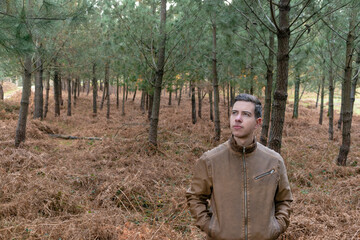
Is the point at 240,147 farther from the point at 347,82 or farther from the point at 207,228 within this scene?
the point at 347,82

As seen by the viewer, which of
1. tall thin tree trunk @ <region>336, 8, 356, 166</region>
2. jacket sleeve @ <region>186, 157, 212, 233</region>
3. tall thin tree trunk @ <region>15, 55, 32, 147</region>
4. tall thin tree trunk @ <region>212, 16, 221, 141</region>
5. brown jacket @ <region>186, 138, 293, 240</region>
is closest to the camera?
brown jacket @ <region>186, 138, 293, 240</region>

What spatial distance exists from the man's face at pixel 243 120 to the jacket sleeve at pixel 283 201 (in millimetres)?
378

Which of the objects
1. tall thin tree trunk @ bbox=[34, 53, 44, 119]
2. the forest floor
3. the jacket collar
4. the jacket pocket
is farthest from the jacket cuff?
tall thin tree trunk @ bbox=[34, 53, 44, 119]

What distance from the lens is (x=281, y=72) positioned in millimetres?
4199

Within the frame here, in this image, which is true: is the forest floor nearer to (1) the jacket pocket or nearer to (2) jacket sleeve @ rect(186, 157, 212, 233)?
(2) jacket sleeve @ rect(186, 157, 212, 233)

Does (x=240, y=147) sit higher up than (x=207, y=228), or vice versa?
(x=240, y=147)

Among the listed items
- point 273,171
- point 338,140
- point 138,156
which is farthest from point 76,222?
point 338,140

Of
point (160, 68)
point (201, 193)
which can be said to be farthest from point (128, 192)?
point (160, 68)

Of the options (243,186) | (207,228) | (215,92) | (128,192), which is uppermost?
(215,92)

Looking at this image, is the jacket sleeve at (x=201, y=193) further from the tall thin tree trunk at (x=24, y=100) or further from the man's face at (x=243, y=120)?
the tall thin tree trunk at (x=24, y=100)

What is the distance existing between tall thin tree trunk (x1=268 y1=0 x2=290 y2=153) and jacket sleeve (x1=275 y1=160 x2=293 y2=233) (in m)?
2.68

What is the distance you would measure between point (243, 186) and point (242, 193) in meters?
0.05

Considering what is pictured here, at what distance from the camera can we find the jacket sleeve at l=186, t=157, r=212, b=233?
185cm

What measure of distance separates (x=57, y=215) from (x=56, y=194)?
461mm
